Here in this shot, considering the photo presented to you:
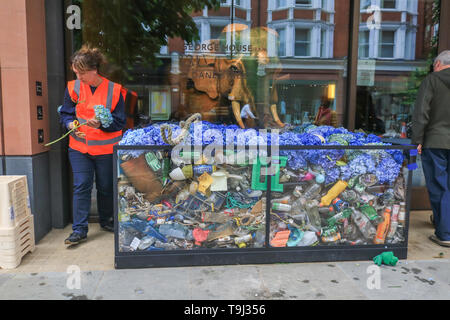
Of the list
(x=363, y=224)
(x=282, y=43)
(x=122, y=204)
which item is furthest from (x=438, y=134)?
(x=122, y=204)

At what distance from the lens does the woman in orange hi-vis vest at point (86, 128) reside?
151 inches

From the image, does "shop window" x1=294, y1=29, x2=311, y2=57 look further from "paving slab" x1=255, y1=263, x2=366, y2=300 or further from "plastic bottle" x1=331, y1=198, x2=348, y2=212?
"paving slab" x1=255, y1=263, x2=366, y2=300

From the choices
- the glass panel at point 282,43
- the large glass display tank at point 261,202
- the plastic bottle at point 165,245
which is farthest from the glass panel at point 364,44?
the plastic bottle at point 165,245

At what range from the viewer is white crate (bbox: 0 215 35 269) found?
3.35m

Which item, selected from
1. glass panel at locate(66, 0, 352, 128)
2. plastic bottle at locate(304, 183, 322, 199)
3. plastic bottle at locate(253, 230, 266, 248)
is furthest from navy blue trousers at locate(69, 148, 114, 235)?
plastic bottle at locate(304, 183, 322, 199)

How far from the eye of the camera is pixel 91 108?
3.85 metres

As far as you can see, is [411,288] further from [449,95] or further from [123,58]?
[123,58]

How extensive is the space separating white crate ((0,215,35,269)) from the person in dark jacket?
13.4 ft

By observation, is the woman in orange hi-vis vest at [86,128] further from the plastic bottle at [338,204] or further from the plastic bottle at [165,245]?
the plastic bottle at [338,204]

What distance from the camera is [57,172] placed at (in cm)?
443

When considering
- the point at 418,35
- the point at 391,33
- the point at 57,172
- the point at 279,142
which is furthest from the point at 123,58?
the point at 418,35

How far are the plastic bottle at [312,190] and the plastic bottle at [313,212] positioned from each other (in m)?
0.05

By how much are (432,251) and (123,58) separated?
4382mm

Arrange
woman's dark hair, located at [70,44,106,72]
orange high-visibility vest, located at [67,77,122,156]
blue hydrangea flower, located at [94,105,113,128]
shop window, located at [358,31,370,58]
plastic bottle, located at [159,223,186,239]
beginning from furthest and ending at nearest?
shop window, located at [358,31,370,58] < orange high-visibility vest, located at [67,77,122,156] < woman's dark hair, located at [70,44,106,72] < blue hydrangea flower, located at [94,105,113,128] < plastic bottle, located at [159,223,186,239]
